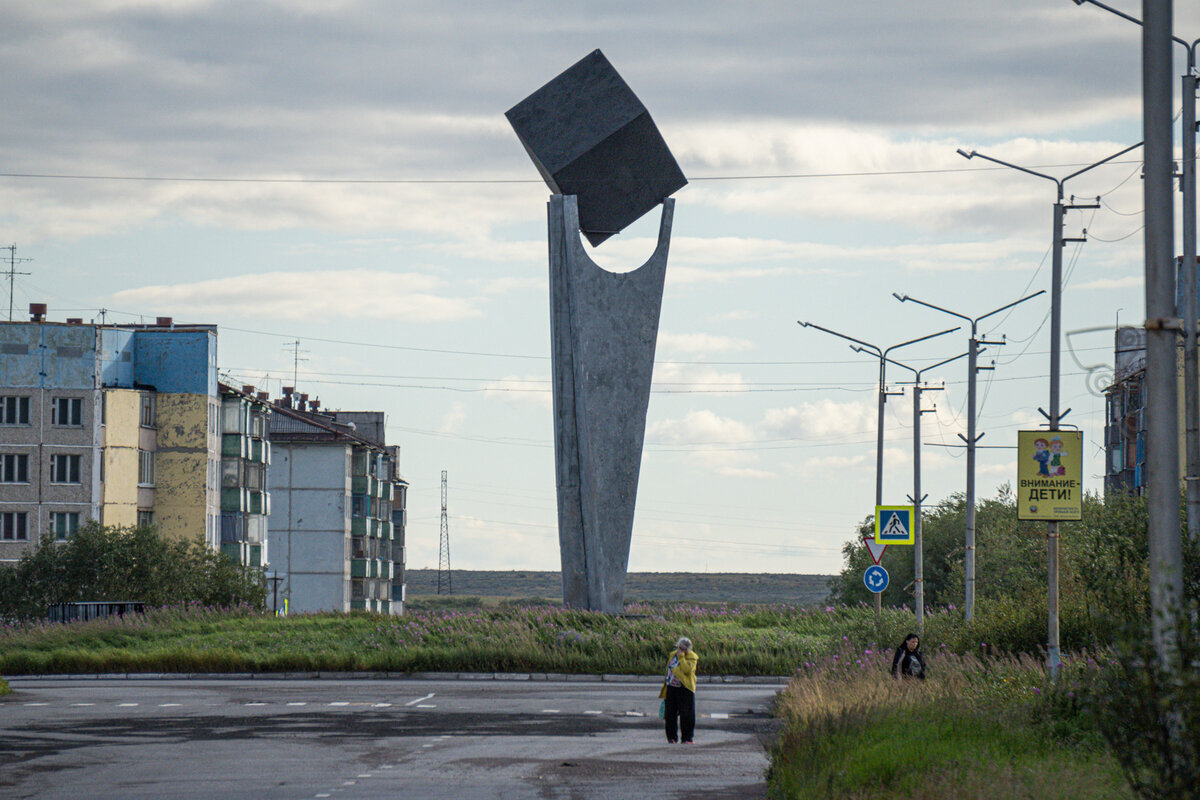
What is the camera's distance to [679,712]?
64.3 ft

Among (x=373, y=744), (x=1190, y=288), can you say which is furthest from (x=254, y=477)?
(x=1190, y=288)

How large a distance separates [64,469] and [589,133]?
1605 inches

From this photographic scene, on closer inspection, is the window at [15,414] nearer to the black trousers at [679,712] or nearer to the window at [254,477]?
the window at [254,477]

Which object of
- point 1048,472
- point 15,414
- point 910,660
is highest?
point 15,414

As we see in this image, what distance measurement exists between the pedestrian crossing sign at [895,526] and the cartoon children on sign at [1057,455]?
52.5 feet

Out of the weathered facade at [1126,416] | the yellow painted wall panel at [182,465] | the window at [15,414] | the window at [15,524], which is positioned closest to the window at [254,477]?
the yellow painted wall panel at [182,465]

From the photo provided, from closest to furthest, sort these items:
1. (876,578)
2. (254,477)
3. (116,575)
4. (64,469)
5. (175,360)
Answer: (876,578), (116,575), (64,469), (175,360), (254,477)

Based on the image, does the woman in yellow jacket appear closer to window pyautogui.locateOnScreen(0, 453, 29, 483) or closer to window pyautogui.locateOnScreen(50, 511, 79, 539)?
window pyautogui.locateOnScreen(50, 511, 79, 539)

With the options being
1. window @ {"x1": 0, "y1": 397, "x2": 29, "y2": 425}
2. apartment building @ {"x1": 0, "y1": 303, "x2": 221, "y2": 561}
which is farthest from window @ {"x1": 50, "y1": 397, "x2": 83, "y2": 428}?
window @ {"x1": 0, "y1": 397, "x2": 29, "y2": 425}

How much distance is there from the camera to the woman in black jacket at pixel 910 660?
20666 millimetres

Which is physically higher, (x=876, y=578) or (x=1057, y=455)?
(x=1057, y=455)

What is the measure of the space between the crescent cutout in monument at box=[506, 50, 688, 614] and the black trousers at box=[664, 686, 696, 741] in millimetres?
18761

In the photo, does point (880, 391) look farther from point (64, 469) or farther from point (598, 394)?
point (64, 469)

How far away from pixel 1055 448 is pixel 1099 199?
9.22 m
